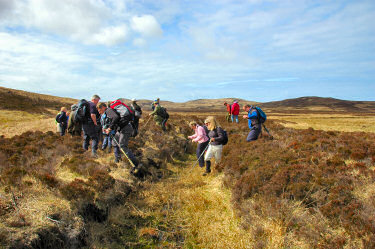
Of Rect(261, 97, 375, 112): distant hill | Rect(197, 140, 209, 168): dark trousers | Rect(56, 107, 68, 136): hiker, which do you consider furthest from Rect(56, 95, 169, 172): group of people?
Rect(261, 97, 375, 112): distant hill

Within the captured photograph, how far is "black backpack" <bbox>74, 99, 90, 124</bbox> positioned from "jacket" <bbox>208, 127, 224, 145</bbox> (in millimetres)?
5015

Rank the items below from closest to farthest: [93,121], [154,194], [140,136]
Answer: [154,194] → [93,121] → [140,136]

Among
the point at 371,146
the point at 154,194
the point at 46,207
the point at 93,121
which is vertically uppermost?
the point at 93,121

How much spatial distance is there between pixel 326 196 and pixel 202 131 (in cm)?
506

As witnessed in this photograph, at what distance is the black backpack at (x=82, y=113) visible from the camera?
8.79m

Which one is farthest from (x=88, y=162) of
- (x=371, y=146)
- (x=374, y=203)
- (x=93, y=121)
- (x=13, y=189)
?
(x=371, y=146)

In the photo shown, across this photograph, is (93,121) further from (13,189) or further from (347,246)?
(347,246)

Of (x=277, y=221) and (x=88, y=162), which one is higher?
(x=88, y=162)

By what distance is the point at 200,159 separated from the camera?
9812 millimetres

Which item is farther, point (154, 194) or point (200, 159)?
point (200, 159)

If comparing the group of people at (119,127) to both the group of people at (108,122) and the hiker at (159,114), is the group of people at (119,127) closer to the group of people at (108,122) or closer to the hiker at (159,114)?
the group of people at (108,122)

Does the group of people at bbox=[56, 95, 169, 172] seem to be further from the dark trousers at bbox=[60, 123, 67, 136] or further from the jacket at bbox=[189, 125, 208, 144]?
the dark trousers at bbox=[60, 123, 67, 136]

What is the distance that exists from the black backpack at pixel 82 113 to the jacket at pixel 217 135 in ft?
16.5

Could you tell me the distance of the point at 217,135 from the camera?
8.89 meters
